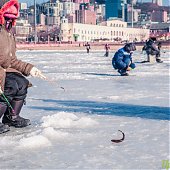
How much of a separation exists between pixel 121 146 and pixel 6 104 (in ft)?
4.04

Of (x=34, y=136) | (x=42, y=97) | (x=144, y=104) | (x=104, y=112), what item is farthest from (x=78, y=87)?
(x=34, y=136)

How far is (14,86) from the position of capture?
4.46 meters

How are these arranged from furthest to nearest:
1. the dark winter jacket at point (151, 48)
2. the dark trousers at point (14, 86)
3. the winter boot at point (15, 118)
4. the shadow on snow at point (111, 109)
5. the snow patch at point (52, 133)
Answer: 1. the dark winter jacket at point (151, 48)
2. the shadow on snow at point (111, 109)
3. the winter boot at point (15, 118)
4. the dark trousers at point (14, 86)
5. the snow patch at point (52, 133)

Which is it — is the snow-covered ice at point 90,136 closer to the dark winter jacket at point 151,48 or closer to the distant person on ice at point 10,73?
the distant person on ice at point 10,73

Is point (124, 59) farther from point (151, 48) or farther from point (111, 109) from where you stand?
point (151, 48)

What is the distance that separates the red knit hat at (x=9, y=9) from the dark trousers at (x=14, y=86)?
1.55ft

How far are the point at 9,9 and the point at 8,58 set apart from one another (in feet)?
1.33

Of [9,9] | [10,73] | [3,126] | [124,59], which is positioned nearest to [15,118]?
[3,126]

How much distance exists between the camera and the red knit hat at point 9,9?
433cm

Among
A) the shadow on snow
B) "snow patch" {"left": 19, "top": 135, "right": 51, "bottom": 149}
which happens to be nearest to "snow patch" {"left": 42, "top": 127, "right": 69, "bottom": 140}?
"snow patch" {"left": 19, "top": 135, "right": 51, "bottom": 149}

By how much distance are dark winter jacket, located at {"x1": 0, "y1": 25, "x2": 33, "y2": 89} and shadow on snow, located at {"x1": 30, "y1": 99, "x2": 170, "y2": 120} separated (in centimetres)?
122

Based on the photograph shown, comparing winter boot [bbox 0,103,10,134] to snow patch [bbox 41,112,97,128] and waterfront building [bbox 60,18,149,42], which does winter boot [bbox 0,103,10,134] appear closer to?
snow patch [bbox 41,112,97,128]

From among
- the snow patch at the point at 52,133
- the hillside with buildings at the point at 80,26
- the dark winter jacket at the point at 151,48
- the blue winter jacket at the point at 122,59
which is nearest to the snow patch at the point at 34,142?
the snow patch at the point at 52,133

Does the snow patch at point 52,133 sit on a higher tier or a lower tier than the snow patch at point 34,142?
lower
